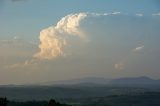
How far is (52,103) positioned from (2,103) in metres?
12.3

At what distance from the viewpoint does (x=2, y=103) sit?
340 feet

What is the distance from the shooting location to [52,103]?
101m
